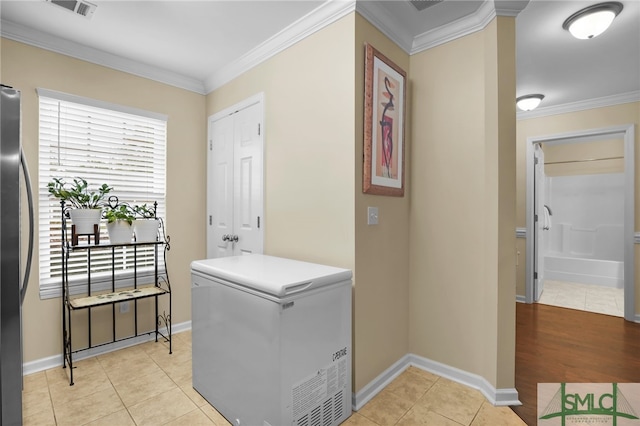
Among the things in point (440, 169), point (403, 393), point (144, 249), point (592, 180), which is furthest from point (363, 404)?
point (592, 180)

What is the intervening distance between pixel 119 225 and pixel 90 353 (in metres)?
1.09

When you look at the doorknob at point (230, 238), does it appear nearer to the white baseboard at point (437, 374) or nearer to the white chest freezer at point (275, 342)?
the white chest freezer at point (275, 342)

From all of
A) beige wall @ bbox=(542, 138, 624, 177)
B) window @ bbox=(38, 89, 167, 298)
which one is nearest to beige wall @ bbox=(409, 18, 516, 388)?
window @ bbox=(38, 89, 167, 298)

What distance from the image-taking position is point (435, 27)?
2.30 m

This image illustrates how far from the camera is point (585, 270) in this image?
16.9 ft

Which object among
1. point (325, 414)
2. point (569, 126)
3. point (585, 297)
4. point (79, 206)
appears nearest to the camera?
point (325, 414)

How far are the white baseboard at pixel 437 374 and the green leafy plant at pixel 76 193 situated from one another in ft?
7.70

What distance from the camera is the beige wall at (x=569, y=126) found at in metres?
3.55

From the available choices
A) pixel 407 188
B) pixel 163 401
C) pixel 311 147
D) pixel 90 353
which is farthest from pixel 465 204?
pixel 90 353

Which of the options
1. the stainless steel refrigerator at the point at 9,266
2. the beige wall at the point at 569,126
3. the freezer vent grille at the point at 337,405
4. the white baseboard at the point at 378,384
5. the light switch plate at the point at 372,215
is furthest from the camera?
the beige wall at the point at 569,126

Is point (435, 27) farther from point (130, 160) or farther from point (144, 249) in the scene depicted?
point (144, 249)

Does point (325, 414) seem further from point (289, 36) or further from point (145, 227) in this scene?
point (289, 36)

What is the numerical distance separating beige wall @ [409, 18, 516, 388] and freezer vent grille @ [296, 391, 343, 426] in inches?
37.2

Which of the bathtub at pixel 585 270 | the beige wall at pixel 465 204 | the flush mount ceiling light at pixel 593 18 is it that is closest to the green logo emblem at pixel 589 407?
the beige wall at pixel 465 204
